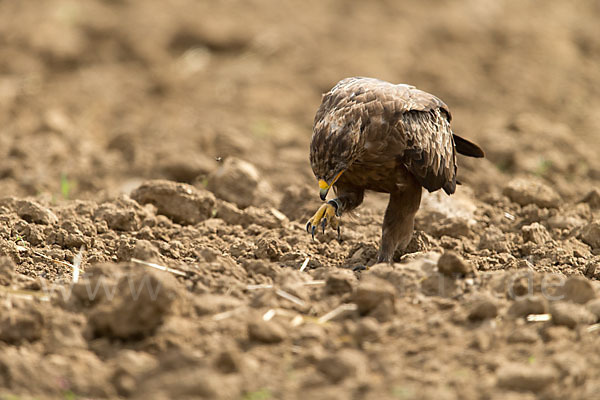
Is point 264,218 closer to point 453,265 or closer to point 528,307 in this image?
point 453,265

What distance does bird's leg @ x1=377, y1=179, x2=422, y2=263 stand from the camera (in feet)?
21.3

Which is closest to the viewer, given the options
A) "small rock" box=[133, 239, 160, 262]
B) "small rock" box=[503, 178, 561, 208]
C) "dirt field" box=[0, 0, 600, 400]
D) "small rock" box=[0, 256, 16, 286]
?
"dirt field" box=[0, 0, 600, 400]

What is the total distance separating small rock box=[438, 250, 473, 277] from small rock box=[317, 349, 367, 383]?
1.36 m

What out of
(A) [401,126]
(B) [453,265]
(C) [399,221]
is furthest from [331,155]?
(B) [453,265]

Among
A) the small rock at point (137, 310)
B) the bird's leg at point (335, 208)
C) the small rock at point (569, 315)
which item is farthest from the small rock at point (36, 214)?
the small rock at point (569, 315)

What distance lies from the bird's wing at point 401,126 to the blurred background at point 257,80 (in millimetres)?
3015

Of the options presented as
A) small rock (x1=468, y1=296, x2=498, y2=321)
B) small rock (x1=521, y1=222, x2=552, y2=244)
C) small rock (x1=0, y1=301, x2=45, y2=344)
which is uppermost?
small rock (x1=521, y1=222, x2=552, y2=244)

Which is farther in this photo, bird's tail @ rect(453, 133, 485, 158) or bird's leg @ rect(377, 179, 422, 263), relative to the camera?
bird's tail @ rect(453, 133, 485, 158)

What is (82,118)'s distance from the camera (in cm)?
1241

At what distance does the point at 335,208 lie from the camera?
258 inches

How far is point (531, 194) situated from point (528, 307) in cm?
363

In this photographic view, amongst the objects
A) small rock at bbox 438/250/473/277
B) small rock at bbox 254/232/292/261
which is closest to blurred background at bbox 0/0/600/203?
small rock at bbox 254/232/292/261

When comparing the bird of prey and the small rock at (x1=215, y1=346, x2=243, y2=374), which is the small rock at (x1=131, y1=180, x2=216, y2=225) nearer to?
the bird of prey

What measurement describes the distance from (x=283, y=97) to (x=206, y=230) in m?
6.63
